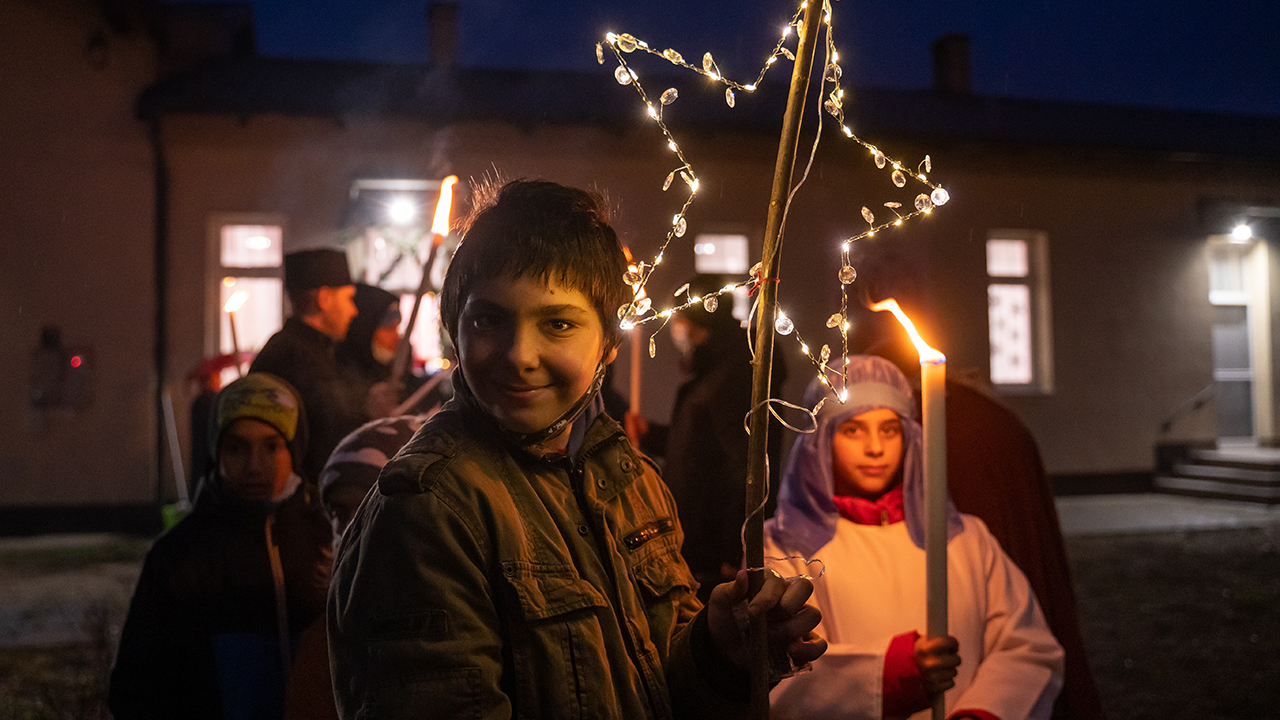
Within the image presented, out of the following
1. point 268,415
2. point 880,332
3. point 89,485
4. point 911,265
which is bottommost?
point 89,485

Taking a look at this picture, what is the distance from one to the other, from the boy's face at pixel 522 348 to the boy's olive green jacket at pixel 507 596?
2.8 inches

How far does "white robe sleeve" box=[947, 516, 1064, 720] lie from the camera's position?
1995 millimetres

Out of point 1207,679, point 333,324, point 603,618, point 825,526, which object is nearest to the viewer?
point 603,618

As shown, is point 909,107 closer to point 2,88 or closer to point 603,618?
point 2,88

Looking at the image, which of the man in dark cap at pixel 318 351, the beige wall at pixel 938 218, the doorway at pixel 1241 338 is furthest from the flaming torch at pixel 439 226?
the doorway at pixel 1241 338

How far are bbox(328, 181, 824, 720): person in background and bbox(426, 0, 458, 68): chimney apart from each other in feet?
36.2

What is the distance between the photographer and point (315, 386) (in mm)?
2756

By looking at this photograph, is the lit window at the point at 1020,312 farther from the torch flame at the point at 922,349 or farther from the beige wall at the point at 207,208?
the torch flame at the point at 922,349

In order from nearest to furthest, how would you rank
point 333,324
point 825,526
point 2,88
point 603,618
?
point 603,618 → point 825,526 → point 333,324 → point 2,88

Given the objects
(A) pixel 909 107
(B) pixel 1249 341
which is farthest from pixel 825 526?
(B) pixel 1249 341

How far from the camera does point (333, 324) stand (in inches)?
126

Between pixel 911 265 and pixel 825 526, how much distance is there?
0.98 m

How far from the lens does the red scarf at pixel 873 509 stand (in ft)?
7.30

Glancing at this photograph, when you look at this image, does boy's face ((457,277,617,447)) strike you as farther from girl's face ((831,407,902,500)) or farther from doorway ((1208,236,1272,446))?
doorway ((1208,236,1272,446))
